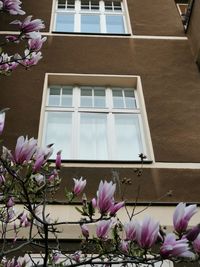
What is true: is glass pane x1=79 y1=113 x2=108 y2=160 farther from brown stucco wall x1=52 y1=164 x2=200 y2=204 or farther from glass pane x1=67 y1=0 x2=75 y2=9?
glass pane x1=67 y1=0 x2=75 y2=9

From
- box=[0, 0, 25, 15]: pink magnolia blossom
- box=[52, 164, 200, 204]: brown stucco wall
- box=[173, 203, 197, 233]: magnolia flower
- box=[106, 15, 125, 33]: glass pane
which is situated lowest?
box=[173, 203, 197, 233]: magnolia flower

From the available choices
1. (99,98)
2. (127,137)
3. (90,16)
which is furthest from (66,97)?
(90,16)

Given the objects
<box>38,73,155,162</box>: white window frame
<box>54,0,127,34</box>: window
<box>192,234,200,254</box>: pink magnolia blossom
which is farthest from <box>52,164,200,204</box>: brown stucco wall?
<box>54,0,127,34</box>: window

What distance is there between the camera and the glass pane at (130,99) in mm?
7145

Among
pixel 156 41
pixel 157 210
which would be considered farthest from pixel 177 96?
pixel 157 210

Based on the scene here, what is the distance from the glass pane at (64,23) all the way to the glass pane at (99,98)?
2.33m

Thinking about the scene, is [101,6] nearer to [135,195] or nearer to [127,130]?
[127,130]

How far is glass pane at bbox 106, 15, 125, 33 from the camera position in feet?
A: 30.0

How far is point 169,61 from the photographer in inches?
312

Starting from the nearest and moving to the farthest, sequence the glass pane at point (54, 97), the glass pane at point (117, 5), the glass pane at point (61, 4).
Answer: the glass pane at point (54, 97) < the glass pane at point (61, 4) < the glass pane at point (117, 5)

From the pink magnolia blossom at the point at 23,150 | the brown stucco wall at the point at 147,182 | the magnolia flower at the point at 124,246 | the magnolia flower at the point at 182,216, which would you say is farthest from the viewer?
the brown stucco wall at the point at 147,182

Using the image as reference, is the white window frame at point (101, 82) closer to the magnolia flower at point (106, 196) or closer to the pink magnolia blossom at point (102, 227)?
the pink magnolia blossom at point (102, 227)

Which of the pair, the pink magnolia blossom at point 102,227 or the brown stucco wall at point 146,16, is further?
the brown stucco wall at point 146,16

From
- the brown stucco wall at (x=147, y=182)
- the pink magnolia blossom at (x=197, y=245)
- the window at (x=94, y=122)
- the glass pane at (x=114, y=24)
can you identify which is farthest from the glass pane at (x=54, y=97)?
the pink magnolia blossom at (x=197, y=245)
